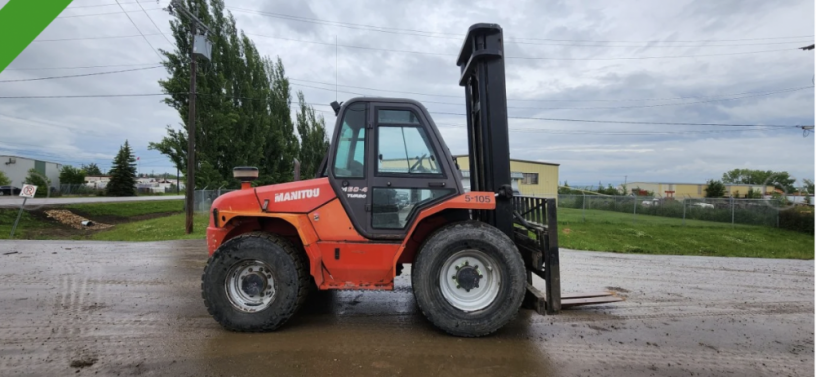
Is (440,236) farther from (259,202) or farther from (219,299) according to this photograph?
(219,299)

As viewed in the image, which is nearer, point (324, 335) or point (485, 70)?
point (324, 335)

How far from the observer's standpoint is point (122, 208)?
27344 mm

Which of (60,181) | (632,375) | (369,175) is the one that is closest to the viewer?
(632,375)

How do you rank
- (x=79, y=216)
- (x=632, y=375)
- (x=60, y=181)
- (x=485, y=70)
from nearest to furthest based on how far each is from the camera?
(x=632, y=375), (x=485, y=70), (x=79, y=216), (x=60, y=181)

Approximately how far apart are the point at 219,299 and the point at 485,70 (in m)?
3.54

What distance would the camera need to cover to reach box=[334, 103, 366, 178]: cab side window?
153 inches

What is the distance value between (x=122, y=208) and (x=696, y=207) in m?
34.8

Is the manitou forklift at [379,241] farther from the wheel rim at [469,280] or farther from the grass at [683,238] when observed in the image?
the grass at [683,238]

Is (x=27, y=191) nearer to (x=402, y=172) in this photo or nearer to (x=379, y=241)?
(x=379, y=241)

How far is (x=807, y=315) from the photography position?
191 inches

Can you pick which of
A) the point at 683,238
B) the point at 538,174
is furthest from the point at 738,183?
the point at 683,238

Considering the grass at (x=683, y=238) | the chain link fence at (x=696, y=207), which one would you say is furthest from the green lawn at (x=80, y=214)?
the chain link fence at (x=696, y=207)

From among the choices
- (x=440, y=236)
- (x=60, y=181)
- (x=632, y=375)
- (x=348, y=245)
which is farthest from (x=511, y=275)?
(x=60, y=181)

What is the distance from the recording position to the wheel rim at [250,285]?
12.7ft
